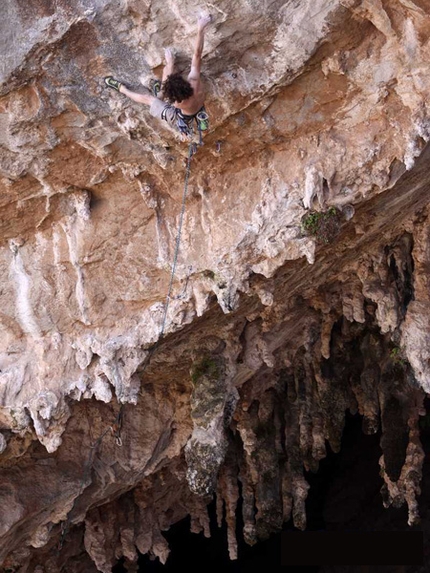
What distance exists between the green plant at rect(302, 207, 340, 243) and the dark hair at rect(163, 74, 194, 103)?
3.93 ft

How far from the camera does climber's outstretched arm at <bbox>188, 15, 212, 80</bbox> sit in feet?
13.3

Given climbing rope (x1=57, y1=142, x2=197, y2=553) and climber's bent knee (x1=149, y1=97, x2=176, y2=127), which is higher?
climber's bent knee (x1=149, y1=97, x2=176, y2=127)

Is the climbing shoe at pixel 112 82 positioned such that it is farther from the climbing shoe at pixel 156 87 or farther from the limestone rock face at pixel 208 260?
the climbing shoe at pixel 156 87

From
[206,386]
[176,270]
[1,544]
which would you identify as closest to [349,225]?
[176,270]

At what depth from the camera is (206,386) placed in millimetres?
6129

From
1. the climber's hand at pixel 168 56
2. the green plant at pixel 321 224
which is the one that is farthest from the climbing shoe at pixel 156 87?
the green plant at pixel 321 224

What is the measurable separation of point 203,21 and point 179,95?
0.40 metres

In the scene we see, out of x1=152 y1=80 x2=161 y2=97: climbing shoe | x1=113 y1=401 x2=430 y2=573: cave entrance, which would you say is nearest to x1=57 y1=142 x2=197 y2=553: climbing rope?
x1=152 y1=80 x2=161 y2=97: climbing shoe

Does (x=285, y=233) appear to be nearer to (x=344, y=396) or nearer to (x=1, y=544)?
(x=344, y=396)

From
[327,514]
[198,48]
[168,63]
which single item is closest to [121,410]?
[168,63]

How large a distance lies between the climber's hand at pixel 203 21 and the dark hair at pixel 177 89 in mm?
303

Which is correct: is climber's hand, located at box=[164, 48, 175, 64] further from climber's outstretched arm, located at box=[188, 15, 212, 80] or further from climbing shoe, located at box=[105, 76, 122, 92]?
climbing shoe, located at box=[105, 76, 122, 92]

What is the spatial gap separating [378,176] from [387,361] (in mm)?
2573

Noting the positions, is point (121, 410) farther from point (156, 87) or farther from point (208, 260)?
point (156, 87)
